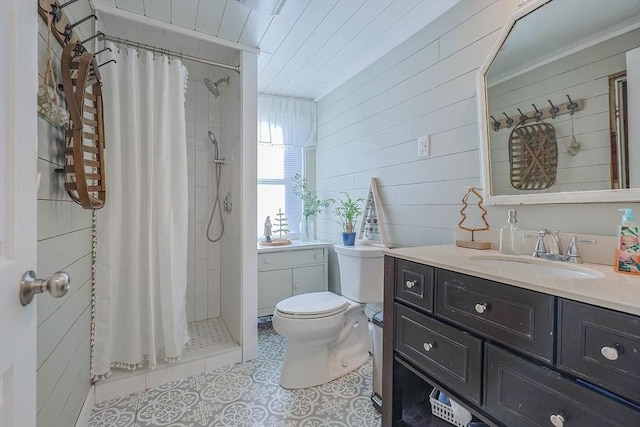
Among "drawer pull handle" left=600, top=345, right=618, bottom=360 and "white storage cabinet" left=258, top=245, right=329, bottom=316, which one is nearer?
"drawer pull handle" left=600, top=345, right=618, bottom=360

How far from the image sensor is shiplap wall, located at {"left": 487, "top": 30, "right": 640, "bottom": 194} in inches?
40.9

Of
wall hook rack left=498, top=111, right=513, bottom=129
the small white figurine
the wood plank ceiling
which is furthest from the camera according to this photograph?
the small white figurine

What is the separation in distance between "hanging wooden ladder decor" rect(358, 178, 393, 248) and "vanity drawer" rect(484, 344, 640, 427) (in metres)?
1.24

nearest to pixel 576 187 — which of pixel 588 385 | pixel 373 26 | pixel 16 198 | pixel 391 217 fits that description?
pixel 588 385

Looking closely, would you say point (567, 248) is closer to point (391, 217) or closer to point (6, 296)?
point (391, 217)

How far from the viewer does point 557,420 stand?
2.37ft

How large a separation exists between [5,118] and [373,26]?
1856mm

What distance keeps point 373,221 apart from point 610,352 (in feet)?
5.15

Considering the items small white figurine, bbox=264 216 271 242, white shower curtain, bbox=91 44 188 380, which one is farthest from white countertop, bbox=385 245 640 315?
small white figurine, bbox=264 216 271 242

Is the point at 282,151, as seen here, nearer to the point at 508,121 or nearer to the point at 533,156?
the point at 508,121

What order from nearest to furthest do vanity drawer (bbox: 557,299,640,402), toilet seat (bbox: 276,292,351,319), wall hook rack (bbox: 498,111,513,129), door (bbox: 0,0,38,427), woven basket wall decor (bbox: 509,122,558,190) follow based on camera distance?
1. door (bbox: 0,0,38,427)
2. vanity drawer (bbox: 557,299,640,402)
3. woven basket wall decor (bbox: 509,122,558,190)
4. wall hook rack (bbox: 498,111,513,129)
5. toilet seat (bbox: 276,292,351,319)

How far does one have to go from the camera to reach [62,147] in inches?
47.6

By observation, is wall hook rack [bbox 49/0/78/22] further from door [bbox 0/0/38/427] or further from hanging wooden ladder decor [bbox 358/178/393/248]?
hanging wooden ladder decor [bbox 358/178/393/248]

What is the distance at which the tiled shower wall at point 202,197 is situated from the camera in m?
2.52
